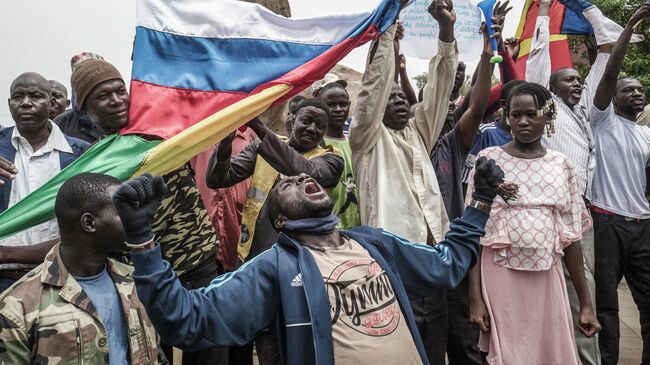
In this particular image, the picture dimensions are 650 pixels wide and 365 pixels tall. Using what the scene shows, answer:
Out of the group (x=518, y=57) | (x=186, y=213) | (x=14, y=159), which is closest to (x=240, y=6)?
(x=186, y=213)

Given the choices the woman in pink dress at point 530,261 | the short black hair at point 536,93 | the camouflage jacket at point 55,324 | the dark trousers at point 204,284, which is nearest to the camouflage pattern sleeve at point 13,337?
the camouflage jacket at point 55,324

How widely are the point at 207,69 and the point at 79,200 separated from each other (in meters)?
1.17

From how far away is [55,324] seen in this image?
80.7 inches

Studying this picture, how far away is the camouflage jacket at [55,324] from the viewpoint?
6.48ft

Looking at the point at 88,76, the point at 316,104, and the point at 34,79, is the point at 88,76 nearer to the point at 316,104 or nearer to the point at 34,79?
the point at 34,79

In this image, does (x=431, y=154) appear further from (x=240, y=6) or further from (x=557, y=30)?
(x=557, y=30)

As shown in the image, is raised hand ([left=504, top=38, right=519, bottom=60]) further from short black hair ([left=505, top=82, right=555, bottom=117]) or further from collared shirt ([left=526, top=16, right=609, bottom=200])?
short black hair ([left=505, top=82, right=555, bottom=117])

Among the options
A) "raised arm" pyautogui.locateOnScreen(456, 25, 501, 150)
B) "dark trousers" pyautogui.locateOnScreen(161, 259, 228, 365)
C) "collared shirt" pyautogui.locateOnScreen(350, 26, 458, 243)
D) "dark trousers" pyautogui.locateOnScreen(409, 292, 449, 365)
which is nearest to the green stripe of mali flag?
"dark trousers" pyautogui.locateOnScreen(161, 259, 228, 365)

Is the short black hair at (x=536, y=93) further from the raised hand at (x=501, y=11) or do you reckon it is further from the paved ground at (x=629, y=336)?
the paved ground at (x=629, y=336)

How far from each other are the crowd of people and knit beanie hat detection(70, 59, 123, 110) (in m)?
0.01

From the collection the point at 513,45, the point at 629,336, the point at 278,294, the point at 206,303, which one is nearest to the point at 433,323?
the point at 278,294

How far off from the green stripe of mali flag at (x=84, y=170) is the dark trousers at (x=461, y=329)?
2.12 meters

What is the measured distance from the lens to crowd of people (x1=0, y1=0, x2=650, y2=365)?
6.75 feet

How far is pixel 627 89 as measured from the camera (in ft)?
15.9
